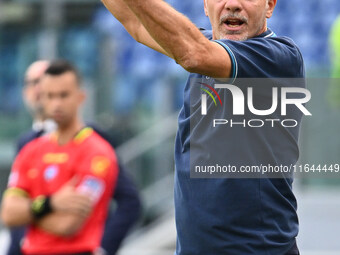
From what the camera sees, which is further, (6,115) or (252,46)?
(6,115)

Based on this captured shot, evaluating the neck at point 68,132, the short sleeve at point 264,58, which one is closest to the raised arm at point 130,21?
the short sleeve at point 264,58

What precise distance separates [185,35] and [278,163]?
0.67 metres

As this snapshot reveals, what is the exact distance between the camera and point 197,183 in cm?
299

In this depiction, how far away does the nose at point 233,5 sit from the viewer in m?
2.98

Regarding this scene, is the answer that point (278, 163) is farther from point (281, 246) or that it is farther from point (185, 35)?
A: point (185, 35)

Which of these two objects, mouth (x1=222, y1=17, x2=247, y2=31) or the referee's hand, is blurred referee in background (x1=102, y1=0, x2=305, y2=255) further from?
the referee's hand

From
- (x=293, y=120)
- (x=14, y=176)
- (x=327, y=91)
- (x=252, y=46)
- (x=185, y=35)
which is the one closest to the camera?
(x=185, y=35)

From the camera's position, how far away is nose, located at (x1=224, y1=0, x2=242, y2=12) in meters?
2.98

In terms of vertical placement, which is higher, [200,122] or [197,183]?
[200,122]

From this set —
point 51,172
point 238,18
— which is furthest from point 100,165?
point 238,18

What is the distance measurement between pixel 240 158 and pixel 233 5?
0.57 m

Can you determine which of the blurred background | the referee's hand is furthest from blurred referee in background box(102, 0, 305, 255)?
the blurred background

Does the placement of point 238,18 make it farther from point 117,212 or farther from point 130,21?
point 117,212

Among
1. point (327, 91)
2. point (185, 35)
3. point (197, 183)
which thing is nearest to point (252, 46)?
point (185, 35)
